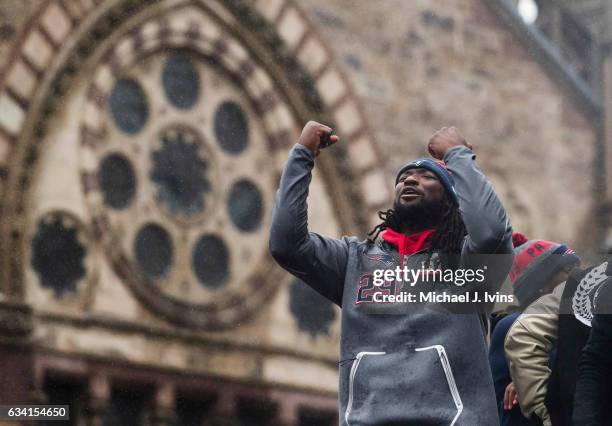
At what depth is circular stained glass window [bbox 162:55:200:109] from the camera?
11234 mm

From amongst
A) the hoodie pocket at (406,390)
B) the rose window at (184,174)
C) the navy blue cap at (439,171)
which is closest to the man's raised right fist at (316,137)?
the navy blue cap at (439,171)

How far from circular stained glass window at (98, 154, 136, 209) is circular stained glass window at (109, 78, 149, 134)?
26cm

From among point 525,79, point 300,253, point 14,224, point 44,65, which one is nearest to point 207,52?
point 44,65

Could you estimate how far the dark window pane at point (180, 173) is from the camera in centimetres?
1092

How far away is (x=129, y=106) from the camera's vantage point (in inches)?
432

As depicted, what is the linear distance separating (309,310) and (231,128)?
151 cm

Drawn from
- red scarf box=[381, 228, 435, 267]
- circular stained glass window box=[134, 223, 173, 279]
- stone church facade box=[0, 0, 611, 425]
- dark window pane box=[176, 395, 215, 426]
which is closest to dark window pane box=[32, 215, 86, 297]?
stone church facade box=[0, 0, 611, 425]

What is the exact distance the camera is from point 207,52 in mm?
11516

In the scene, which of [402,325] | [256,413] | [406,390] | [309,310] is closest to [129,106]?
[309,310]

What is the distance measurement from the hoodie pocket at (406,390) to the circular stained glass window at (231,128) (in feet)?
24.5

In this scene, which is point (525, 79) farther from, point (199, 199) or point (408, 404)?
point (408, 404)

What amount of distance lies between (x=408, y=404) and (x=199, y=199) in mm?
7196

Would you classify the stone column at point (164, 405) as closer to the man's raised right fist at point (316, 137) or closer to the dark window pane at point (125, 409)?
the dark window pane at point (125, 409)

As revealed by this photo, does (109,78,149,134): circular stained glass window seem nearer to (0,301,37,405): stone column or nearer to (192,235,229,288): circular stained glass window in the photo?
(192,235,229,288): circular stained glass window
